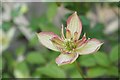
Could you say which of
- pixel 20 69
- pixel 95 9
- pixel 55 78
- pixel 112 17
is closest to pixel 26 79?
pixel 20 69

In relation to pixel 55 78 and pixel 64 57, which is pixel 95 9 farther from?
pixel 64 57

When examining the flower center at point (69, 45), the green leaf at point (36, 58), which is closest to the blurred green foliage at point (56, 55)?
the green leaf at point (36, 58)

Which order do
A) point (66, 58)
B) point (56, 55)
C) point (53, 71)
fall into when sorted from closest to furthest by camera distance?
point (66, 58)
point (53, 71)
point (56, 55)

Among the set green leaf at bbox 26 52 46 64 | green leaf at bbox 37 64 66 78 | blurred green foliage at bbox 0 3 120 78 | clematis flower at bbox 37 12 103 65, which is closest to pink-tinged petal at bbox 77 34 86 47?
clematis flower at bbox 37 12 103 65

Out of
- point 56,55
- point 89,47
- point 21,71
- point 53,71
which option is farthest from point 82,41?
point 21,71

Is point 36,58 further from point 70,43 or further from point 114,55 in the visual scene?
point 70,43

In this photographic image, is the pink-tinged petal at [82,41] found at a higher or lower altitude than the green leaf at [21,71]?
higher

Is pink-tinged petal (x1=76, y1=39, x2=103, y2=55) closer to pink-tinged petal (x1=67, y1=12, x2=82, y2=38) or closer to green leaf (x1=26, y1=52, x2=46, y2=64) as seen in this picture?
pink-tinged petal (x1=67, y1=12, x2=82, y2=38)

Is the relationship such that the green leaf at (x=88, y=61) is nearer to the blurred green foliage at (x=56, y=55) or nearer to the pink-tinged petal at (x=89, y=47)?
the blurred green foliage at (x=56, y=55)
